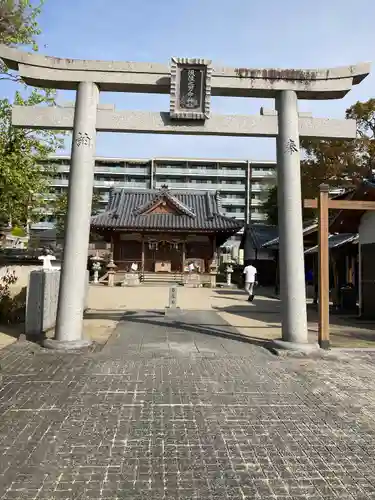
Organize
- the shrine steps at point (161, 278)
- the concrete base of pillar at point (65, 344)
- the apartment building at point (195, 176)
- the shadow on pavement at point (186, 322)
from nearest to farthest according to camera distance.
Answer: the concrete base of pillar at point (65, 344), the shadow on pavement at point (186, 322), the shrine steps at point (161, 278), the apartment building at point (195, 176)

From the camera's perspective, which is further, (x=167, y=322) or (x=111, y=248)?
(x=111, y=248)

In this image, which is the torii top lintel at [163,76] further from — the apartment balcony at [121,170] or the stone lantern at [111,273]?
the apartment balcony at [121,170]

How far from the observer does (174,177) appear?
7238 cm

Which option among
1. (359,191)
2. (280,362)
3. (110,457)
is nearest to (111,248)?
(359,191)

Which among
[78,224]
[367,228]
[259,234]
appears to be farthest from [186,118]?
[259,234]

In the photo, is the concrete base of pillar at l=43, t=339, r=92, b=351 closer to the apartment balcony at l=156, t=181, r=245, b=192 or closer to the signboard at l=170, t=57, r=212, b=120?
the signboard at l=170, t=57, r=212, b=120

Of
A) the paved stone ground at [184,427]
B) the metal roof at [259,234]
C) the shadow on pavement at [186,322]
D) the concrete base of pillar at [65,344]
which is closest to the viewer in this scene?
the paved stone ground at [184,427]

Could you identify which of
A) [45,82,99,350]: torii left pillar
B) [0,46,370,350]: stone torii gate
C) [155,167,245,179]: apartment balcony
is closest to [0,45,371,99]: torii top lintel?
[0,46,370,350]: stone torii gate

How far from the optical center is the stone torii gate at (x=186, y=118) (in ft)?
26.9

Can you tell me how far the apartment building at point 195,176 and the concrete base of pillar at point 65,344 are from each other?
64.3 m

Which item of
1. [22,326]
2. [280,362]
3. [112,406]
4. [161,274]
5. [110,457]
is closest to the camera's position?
[110,457]

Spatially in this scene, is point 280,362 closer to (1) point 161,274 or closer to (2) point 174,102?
(2) point 174,102

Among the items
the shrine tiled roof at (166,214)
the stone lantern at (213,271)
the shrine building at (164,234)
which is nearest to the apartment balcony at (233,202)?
the shrine tiled roof at (166,214)

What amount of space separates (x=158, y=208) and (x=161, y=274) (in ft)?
19.2
